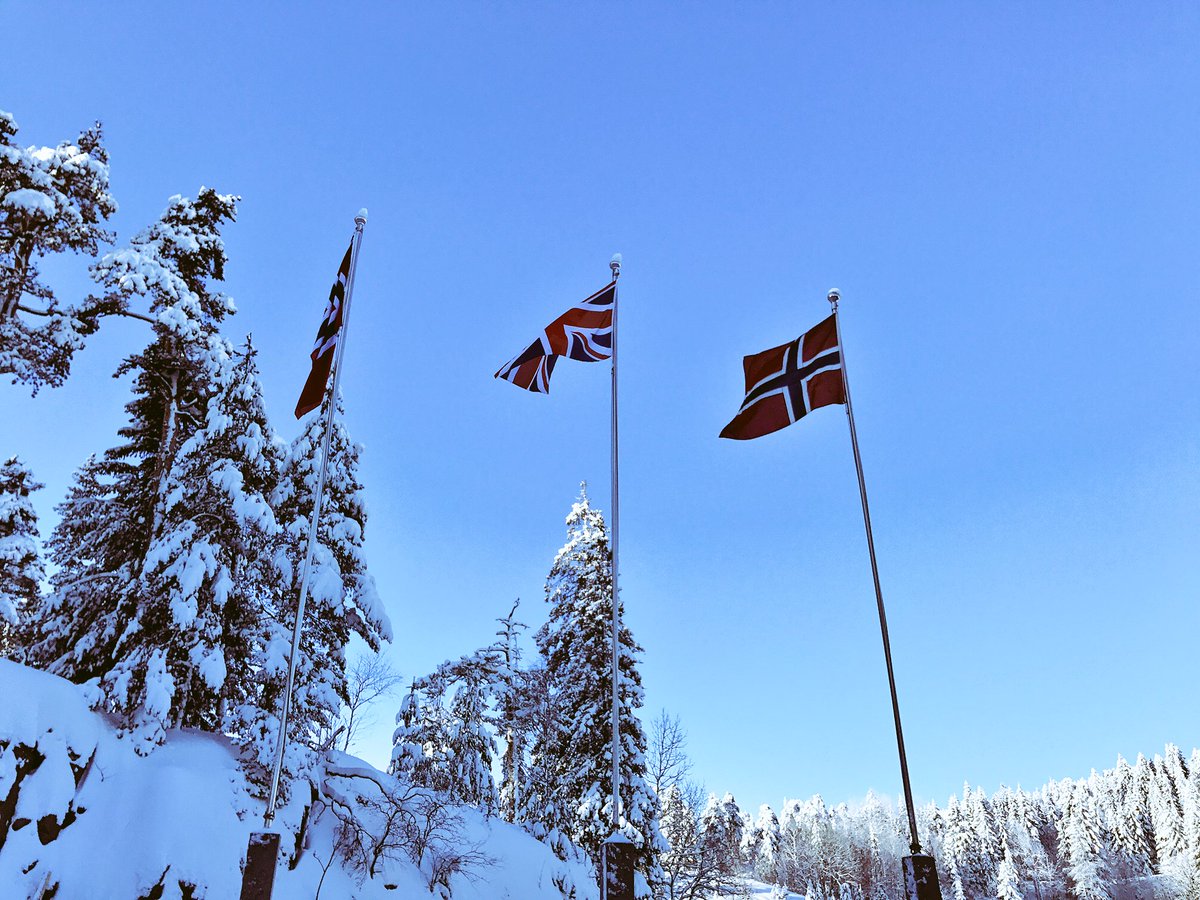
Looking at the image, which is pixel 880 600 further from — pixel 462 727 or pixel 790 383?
pixel 462 727

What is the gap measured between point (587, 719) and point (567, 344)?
577 inches

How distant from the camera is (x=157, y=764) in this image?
15695 millimetres

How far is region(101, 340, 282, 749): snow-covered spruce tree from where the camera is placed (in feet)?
52.5

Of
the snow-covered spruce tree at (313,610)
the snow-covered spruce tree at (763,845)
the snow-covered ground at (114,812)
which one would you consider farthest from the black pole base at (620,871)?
the snow-covered spruce tree at (763,845)

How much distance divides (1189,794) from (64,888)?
309 ft

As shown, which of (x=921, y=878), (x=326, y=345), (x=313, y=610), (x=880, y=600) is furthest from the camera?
(x=313, y=610)

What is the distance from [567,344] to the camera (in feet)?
48.0

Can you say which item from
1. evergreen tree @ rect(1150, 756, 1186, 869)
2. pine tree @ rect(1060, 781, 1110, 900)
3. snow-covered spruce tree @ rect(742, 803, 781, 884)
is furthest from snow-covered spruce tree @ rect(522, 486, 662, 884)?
snow-covered spruce tree @ rect(742, 803, 781, 884)

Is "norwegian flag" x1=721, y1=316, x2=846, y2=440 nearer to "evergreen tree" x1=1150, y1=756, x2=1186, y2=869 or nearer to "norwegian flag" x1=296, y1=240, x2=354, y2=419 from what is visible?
"norwegian flag" x1=296, y1=240, x2=354, y2=419

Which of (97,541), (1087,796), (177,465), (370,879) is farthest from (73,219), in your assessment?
(1087,796)

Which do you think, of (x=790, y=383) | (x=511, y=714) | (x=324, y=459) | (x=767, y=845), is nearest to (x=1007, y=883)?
(x=767, y=845)

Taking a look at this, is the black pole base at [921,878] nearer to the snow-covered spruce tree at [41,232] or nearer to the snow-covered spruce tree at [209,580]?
the snow-covered spruce tree at [209,580]

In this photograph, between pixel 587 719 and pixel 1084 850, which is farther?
pixel 1084 850

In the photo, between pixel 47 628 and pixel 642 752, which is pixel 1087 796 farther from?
pixel 47 628
